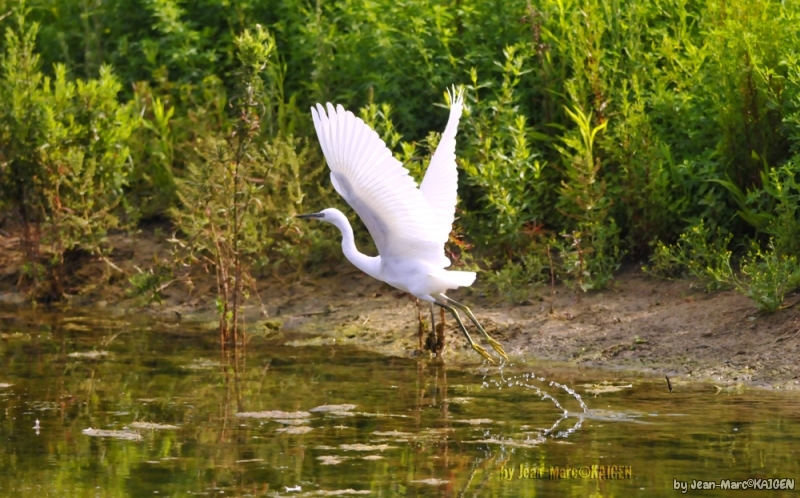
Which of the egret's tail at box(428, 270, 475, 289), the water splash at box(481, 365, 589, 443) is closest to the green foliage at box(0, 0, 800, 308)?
the water splash at box(481, 365, 589, 443)

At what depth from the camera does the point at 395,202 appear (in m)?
6.17

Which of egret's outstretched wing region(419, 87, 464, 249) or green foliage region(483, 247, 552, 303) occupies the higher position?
egret's outstretched wing region(419, 87, 464, 249)

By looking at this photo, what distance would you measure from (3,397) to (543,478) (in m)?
2.97

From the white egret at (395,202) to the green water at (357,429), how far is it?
1.90 feet

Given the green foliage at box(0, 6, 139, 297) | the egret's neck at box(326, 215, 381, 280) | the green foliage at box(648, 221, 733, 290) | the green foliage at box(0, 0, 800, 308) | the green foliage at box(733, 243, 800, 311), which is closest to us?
the egret's neck at box(326, 215, 381, 280)

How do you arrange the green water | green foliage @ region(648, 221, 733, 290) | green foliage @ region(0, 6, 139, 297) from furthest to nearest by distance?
green foliage @ region(0, 6, 139, 297)
green foliage @ region(648, 221, 733, 290)
the green water

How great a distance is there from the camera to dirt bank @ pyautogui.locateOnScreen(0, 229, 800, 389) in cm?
698

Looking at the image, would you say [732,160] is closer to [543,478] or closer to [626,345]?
[626,345]

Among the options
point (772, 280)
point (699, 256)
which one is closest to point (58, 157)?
point (699, 256)

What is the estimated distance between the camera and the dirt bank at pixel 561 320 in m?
6.98

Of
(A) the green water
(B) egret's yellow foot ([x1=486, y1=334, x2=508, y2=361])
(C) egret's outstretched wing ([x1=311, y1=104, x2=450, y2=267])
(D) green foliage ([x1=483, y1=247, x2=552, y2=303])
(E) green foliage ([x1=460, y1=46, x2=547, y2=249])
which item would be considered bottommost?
(A) the green water

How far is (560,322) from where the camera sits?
7.88 m

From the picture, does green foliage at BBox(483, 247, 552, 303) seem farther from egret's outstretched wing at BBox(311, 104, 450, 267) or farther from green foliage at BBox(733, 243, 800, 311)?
egret's outstretched wing at BBox(311, 104, 450, 267)

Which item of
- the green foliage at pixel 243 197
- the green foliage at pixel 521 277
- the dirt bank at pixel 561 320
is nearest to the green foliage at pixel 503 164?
the green foliage at pixel 521 277
